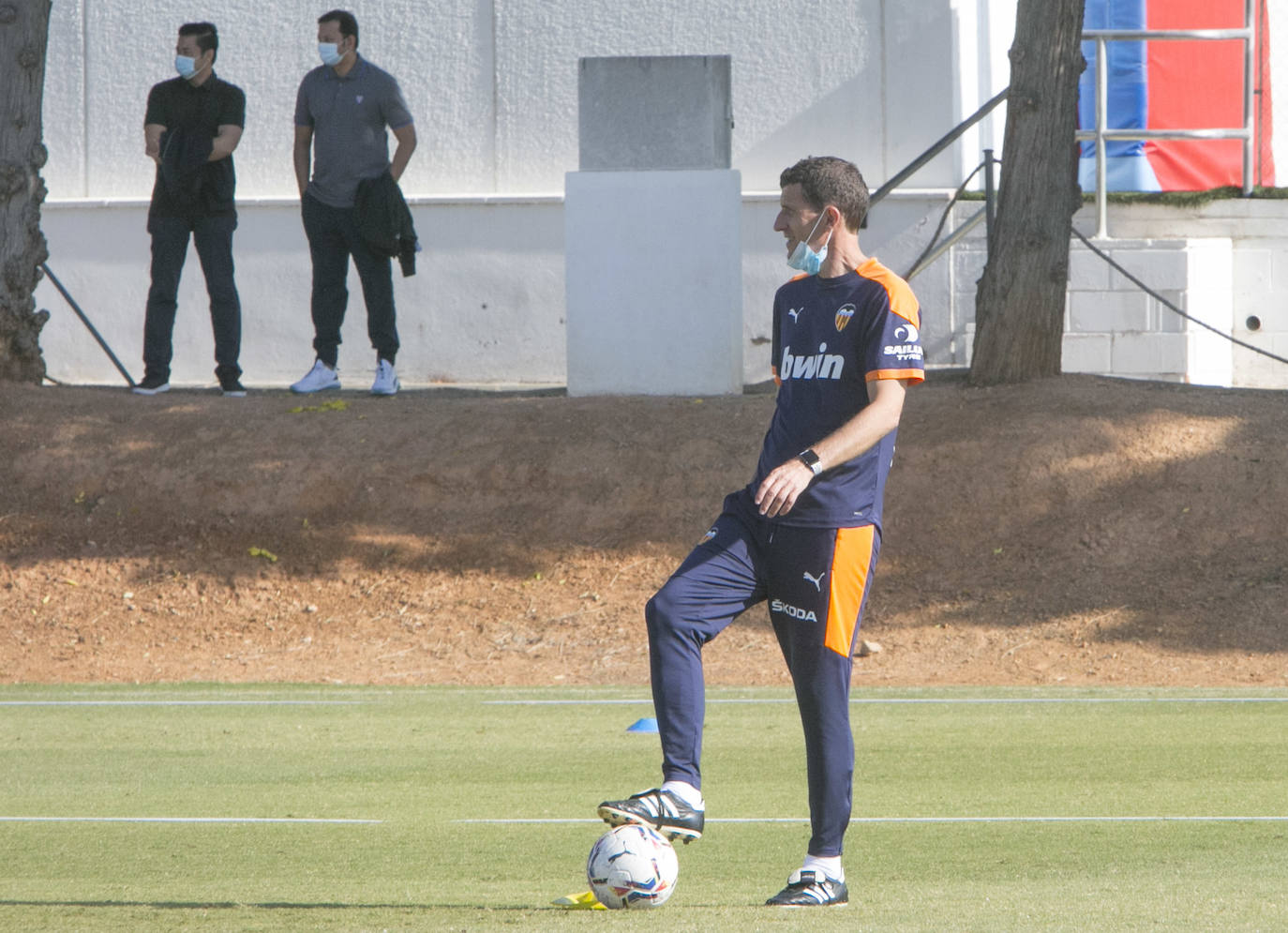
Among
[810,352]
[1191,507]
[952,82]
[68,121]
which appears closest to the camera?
[810,352]

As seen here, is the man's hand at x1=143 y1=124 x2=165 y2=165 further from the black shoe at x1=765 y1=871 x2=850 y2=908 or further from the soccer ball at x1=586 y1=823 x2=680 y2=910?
the black shoe at x1=765 y1=871 x2=850 y2=908

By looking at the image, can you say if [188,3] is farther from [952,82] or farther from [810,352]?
[810,352]

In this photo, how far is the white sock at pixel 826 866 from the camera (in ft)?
16.7

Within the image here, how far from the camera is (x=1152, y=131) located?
1806cm

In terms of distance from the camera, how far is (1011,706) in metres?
10.6


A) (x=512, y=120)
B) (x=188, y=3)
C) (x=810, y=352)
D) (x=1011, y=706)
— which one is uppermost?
(x=188, y=3)

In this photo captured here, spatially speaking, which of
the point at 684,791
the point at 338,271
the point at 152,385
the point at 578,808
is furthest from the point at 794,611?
the point at 152,385

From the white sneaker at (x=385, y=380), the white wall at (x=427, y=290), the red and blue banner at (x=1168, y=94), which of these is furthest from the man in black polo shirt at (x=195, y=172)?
the red and blue banner at (x=1168, y=94)

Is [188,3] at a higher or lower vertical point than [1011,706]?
higher

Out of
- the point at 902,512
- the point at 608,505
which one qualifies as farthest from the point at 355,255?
the point at 902,512

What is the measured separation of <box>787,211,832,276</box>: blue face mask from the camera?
520cm

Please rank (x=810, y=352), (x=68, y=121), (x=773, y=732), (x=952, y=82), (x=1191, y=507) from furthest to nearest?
(x=68, y=121) → (x=952, y=82) → (x=1191, y=507) → (x=773, y=732) → (x=810, y=352)

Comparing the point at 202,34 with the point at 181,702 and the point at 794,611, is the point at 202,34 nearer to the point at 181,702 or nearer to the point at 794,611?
the point at 181,702

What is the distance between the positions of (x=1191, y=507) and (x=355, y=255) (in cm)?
661
